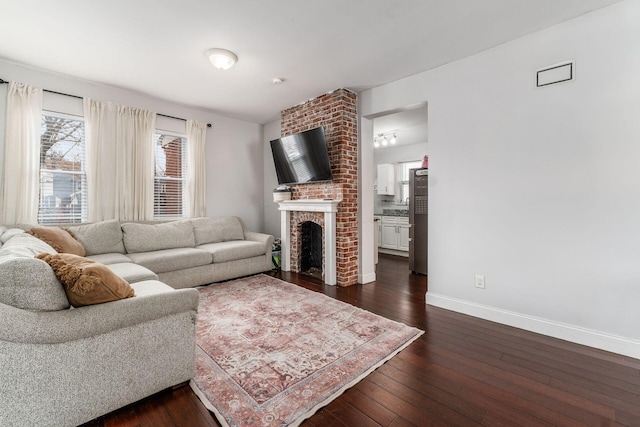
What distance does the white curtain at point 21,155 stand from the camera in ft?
10.0

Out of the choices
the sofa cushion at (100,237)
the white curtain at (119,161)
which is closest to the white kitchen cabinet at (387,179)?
the white curtain at (119,161)

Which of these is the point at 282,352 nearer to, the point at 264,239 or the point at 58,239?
the point at 264,239

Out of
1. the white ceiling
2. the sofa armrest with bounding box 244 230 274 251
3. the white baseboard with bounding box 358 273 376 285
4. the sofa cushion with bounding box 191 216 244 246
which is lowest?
the white baseboard with bounding box 358 273 376 285

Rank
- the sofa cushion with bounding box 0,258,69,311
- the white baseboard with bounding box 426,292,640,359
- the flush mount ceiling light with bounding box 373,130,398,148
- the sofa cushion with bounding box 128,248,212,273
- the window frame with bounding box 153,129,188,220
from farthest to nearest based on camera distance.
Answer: the flush mount ceiling light with bounding box 373,130,398,148
the window frame with bounding box 153,129,188,220
the sofa cushion with bounding box 128,248,212,273
the white baseboard with bounding box 426,292,640,359
the sofa cushion with bounding box 0,258,69,311

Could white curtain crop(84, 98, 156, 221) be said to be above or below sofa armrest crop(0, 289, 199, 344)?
above

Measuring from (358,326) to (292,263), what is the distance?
86.6 inches

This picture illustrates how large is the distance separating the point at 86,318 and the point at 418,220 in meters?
4.18

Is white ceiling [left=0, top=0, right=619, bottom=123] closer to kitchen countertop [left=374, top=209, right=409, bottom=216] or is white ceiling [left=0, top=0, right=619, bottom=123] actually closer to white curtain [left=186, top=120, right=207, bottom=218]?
white curtain [left=186, top=120, right=207, bottom=218]

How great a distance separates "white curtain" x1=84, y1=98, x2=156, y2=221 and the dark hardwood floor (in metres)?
3.05

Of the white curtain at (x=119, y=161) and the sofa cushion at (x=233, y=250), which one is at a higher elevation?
the white curtain at (x=119, y=161)

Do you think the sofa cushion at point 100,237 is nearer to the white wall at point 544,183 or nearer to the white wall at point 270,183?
the white wall at point 270,183

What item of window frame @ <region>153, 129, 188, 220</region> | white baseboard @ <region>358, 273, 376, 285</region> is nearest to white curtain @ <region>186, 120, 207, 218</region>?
window frame @ <region>153, 129, 188, 220</region>

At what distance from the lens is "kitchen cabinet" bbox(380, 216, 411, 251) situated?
5988 millimetres

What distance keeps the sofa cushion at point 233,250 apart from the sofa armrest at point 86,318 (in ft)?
7.07
